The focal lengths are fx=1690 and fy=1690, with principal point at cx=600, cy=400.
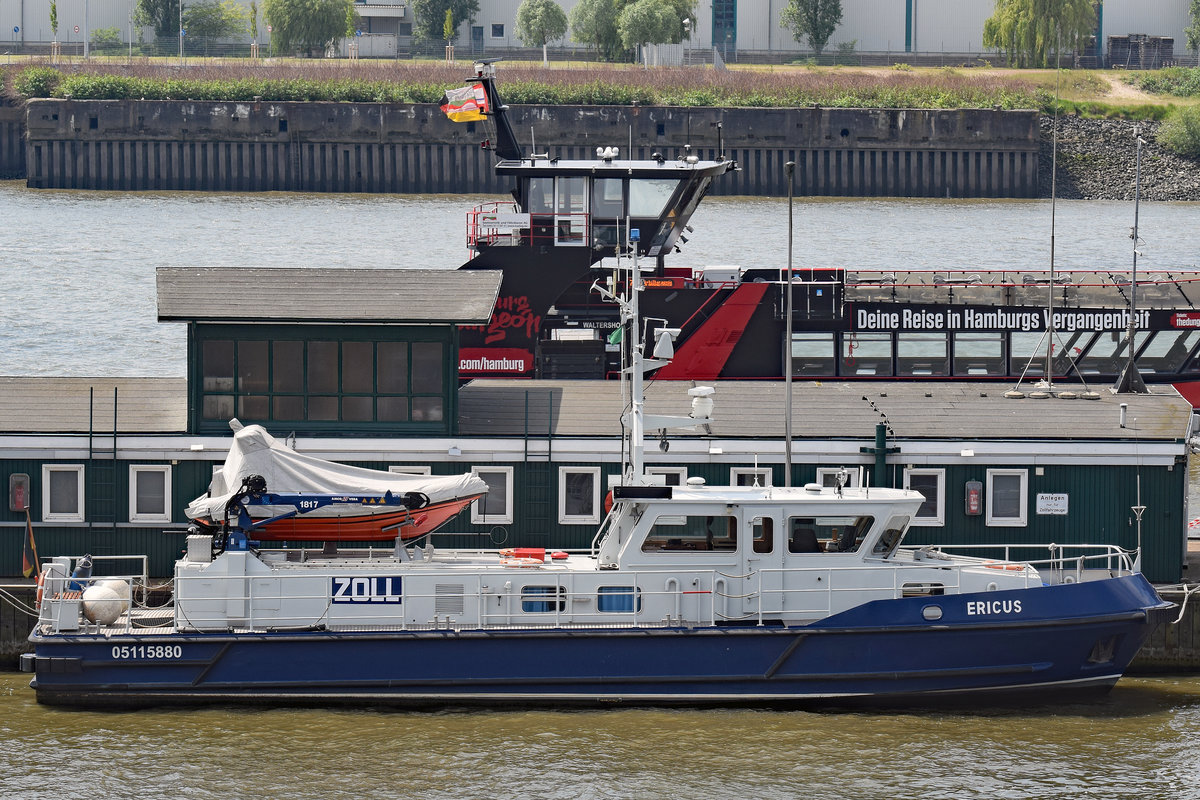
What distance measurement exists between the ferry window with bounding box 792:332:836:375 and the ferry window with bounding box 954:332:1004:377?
2.36 meters

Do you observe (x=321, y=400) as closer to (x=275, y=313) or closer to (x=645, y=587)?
(x=275, y=313)

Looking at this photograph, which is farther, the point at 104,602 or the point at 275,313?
the point at 275,313

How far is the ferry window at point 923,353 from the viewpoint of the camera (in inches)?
1228

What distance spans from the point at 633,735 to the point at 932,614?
11.0ft

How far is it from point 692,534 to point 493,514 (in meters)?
2.86

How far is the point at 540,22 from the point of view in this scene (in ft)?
331

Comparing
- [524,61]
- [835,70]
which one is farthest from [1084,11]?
[524,61]

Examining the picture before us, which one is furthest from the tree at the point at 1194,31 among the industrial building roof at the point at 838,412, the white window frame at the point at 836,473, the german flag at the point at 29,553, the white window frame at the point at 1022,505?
the german flag at the point at 29,553

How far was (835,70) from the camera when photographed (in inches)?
3706

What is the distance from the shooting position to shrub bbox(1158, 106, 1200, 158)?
82.5 meters

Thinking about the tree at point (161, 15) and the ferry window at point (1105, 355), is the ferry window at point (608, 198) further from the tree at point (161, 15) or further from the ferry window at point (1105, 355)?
the tree at point (161, 15)

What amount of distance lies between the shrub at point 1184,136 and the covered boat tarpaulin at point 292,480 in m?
72.2

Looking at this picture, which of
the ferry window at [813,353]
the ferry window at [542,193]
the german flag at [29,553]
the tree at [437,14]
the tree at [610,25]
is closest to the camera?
the german flag at [29,553]

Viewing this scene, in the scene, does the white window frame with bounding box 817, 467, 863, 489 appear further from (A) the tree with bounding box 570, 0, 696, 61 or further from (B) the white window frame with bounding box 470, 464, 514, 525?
(A) the tree with bounding box 570, 0, 696, 61
